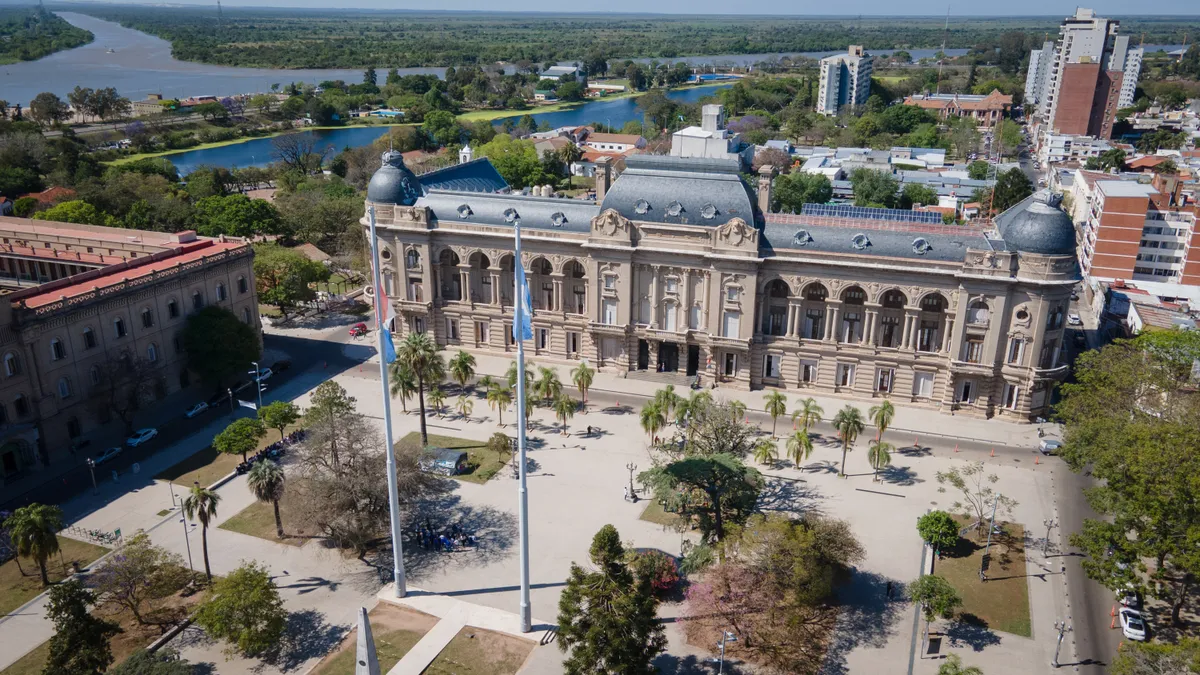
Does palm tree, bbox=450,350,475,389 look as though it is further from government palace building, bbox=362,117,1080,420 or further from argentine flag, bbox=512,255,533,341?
argentine flag, bbox=512,255,533,341

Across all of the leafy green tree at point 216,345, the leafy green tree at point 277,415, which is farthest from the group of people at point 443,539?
the leafy green tree at point 216,345

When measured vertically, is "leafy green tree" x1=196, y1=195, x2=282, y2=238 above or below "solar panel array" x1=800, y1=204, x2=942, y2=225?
below

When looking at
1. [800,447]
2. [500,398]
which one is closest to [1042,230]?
[800,447]

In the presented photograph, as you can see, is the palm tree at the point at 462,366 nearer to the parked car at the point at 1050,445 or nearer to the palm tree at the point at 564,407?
the palm tree at the point at 564,407

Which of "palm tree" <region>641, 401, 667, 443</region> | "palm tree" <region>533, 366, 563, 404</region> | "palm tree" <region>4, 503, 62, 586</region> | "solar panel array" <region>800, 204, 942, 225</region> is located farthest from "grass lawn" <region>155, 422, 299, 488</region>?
"solar panel array" <region>800, 204, 942, 225</region>

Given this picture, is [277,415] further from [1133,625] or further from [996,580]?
[1133,625]
